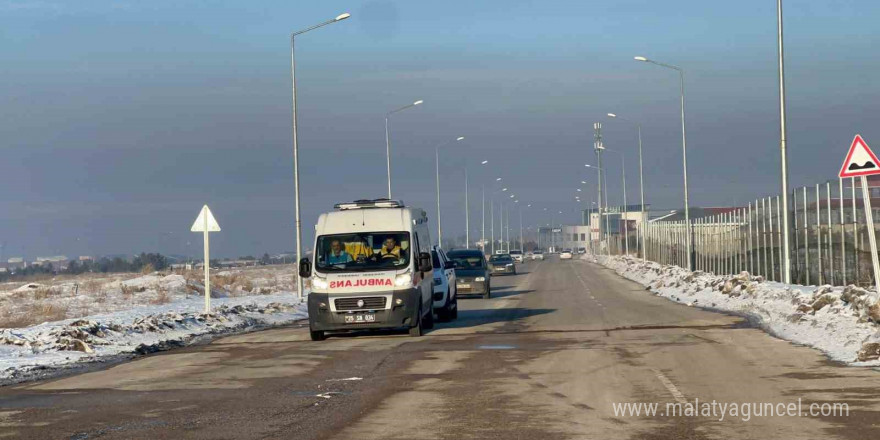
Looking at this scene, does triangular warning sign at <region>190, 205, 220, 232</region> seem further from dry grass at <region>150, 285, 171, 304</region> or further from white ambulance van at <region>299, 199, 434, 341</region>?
dry grass at <region>150, 285, 171, 304</region>

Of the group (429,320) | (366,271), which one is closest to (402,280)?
(366,271)

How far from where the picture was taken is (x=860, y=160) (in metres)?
21.2

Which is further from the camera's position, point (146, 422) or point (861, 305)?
point (861, 305)

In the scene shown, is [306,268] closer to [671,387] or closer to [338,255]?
[338,255]

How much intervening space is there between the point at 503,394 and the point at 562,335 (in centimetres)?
955

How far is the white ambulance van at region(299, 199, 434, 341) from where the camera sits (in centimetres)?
2295

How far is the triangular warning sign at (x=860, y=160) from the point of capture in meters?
21.0

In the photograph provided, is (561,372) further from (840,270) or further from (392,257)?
(840,270)

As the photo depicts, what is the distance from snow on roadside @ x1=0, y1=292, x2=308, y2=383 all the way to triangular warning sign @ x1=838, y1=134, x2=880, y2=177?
44.1ft

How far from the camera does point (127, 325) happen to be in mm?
25516

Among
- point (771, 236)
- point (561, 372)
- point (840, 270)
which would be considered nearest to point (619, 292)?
point (771, 236)

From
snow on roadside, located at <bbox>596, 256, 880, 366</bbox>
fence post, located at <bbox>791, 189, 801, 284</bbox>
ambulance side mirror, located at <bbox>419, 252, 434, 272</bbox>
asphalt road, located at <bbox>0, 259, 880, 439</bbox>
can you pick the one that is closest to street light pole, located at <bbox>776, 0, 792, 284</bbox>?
snow on roadside, located at <bbox>596, 256, 880, 366</bbox>

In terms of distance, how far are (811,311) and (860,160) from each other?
12.2 feet

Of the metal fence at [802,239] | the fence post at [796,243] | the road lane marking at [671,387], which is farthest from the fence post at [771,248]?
the road lane marking at [671,387]
